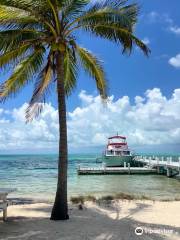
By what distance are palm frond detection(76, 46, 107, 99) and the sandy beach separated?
4.01 meters

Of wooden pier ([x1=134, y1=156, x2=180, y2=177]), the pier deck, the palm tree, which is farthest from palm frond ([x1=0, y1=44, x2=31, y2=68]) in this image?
the pier deck

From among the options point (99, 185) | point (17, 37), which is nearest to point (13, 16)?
point (17, 37)

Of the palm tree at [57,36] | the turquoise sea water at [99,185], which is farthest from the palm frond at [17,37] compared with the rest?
the turquoise sea water at [99,185]

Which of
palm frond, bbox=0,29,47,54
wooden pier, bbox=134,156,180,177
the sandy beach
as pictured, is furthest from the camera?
wooden pier, bbox=134,156,180,177

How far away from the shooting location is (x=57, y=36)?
1087 cm

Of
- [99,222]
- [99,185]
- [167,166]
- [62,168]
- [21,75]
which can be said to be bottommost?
[99,185]

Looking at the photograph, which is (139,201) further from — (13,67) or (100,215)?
(13,67)

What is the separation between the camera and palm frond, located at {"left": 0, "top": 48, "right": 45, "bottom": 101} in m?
12.4

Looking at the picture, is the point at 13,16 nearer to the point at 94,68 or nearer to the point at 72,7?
the point at 72,7

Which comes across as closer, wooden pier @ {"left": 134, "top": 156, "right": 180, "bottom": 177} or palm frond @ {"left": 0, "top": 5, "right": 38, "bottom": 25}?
palm frond @ {"left": 0, "top": 5, "right": 38, "bottom": 25}

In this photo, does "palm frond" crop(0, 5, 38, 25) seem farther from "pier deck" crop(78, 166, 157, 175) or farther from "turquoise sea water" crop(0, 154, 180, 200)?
"pier deck" crop(78, 166, 157, 175)

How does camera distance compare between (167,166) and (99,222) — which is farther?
(167,166)

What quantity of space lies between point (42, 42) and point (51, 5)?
53.9 inches

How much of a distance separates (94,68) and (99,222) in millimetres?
5173
